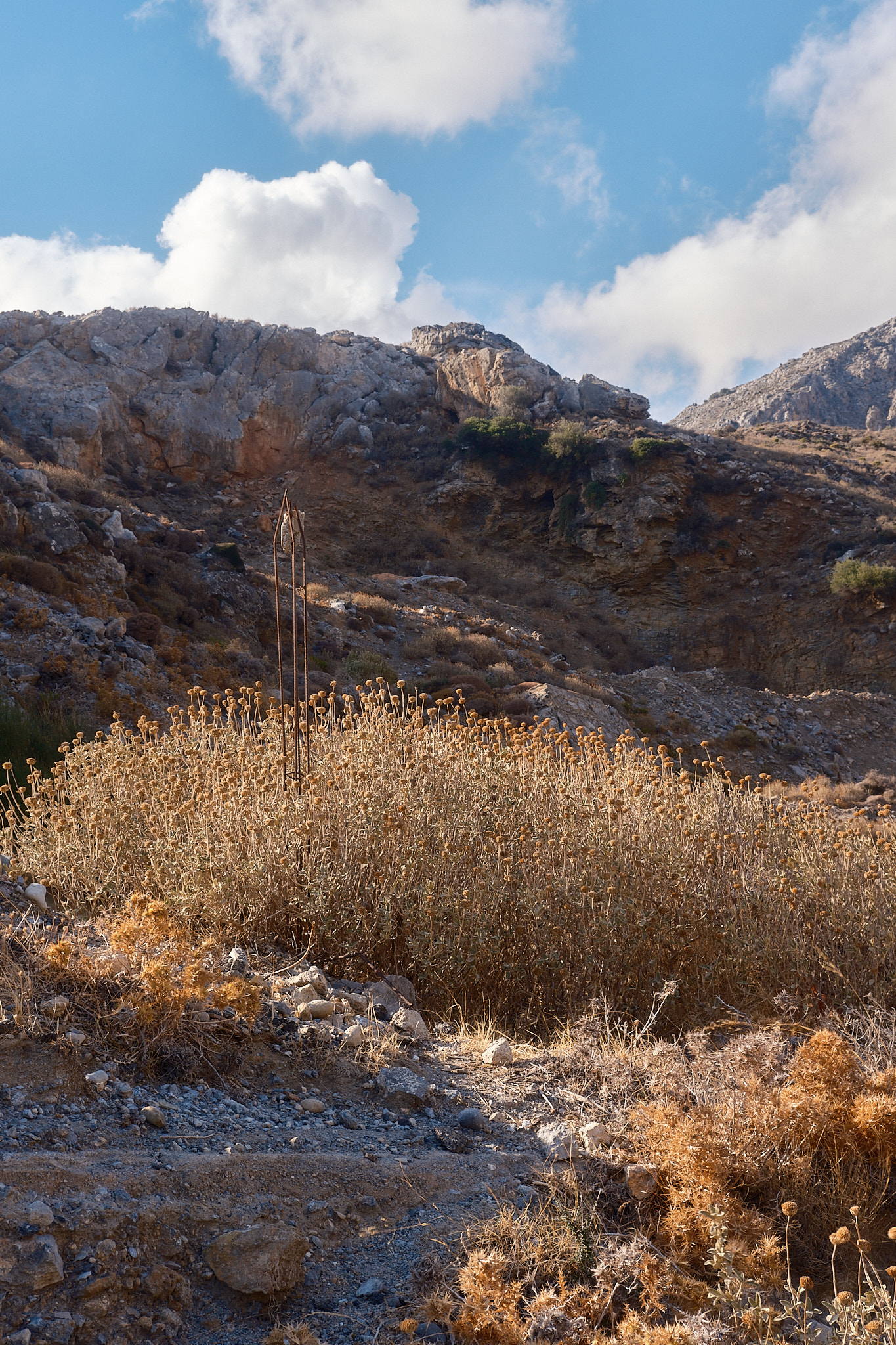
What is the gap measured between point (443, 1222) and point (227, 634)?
11.9 metres

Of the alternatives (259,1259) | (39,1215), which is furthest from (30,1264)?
(259,1259)

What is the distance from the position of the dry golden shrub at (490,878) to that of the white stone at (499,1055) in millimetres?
501

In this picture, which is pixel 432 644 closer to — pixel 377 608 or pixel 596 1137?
pixel 377 608

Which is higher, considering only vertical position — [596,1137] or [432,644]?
[432,644]

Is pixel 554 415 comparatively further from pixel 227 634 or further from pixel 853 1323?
pixel 853 1323

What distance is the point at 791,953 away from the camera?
334 cm

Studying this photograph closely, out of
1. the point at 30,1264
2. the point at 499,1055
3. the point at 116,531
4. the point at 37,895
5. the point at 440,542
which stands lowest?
the point at 499,1055

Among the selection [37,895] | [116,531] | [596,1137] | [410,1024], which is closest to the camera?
[596,1137]

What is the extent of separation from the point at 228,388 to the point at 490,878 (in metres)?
30.0

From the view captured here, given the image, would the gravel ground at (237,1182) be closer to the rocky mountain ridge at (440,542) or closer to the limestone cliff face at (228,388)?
the rocky mountain ridge at (440,542)

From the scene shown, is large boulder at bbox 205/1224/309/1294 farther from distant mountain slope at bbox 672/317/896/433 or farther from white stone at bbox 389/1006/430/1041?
distant mountain slope at bbox 672/317/896/433

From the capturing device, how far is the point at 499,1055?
276 cm

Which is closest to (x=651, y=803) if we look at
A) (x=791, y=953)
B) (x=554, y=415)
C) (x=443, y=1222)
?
(x=791, y=953)

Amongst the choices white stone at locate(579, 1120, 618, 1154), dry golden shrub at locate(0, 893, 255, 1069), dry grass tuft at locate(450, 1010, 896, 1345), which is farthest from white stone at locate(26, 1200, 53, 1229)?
white stone at locate(579, 1120, 618, 1154)
